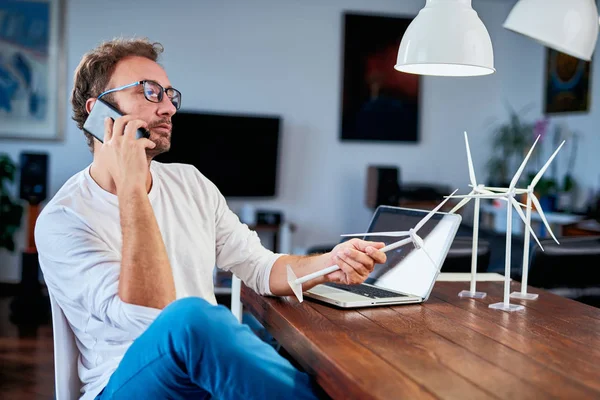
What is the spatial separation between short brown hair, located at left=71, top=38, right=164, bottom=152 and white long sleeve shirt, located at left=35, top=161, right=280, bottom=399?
0.22 metres

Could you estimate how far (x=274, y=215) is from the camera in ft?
18.3

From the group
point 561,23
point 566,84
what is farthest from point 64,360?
point 566,84

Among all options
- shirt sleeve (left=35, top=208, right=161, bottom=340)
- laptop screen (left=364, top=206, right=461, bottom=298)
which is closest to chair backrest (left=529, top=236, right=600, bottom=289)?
laptop screen (left=364, top=206, right=461, bottom=298)

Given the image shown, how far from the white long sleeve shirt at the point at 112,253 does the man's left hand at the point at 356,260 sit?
22 cm

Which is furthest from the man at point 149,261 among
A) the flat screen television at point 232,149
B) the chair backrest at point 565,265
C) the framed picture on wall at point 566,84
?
the framed picture on wall at point 566,84

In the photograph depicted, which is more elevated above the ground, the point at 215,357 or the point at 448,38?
the point at 448,38

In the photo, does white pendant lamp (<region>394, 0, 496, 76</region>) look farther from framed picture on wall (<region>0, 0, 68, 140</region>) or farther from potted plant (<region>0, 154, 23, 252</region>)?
framed picture on wall (<region>0, 0, 68, 140</region>)

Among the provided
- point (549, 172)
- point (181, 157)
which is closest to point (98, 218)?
point (181, 157)

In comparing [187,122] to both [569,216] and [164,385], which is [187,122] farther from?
[164,385]

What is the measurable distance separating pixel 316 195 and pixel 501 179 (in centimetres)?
164

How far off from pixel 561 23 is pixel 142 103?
111 centimetres

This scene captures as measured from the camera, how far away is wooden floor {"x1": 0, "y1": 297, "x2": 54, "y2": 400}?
312 cm

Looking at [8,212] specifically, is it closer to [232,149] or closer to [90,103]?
[232,149]

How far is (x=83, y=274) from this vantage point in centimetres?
146
